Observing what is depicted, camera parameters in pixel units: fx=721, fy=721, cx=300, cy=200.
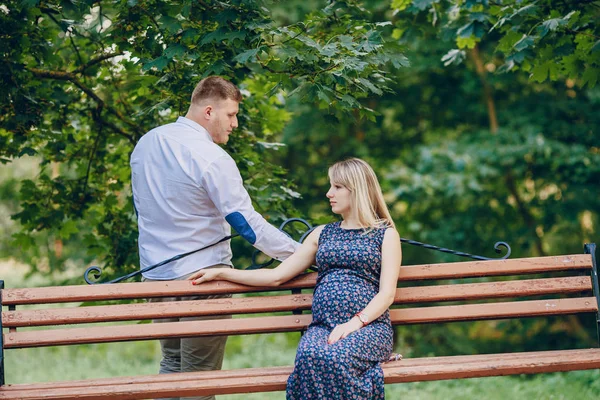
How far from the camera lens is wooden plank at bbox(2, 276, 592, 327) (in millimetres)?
3535

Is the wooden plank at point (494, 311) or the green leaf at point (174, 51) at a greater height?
the green leaf at point (174, 51)

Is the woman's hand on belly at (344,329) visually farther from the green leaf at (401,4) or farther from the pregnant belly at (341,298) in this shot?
the green leaf at (401,4)

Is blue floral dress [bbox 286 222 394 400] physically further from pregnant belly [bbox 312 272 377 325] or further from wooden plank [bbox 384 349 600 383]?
wooden plank [bbox 384 349 600 383]

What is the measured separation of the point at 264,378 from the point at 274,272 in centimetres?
59

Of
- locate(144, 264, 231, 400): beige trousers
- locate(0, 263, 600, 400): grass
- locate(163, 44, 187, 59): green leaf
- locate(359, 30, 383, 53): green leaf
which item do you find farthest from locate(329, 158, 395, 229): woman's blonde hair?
locate(0, 263, 600, 400): grass

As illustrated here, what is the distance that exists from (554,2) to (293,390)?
326 cm

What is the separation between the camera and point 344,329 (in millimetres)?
3305

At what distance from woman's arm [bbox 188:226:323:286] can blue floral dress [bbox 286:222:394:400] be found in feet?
0.28

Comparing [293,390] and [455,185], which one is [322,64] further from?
[455,185]

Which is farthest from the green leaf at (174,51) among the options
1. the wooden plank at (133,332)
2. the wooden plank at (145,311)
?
the wooden plank at (133,332)

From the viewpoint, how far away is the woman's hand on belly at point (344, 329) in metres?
3.26

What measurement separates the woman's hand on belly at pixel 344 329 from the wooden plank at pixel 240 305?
43 cm

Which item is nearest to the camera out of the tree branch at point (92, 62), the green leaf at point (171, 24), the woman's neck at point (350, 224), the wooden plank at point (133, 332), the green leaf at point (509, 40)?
the wooden plank at point (133, 332)

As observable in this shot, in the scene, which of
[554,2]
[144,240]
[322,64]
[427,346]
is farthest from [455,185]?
[144,240]
